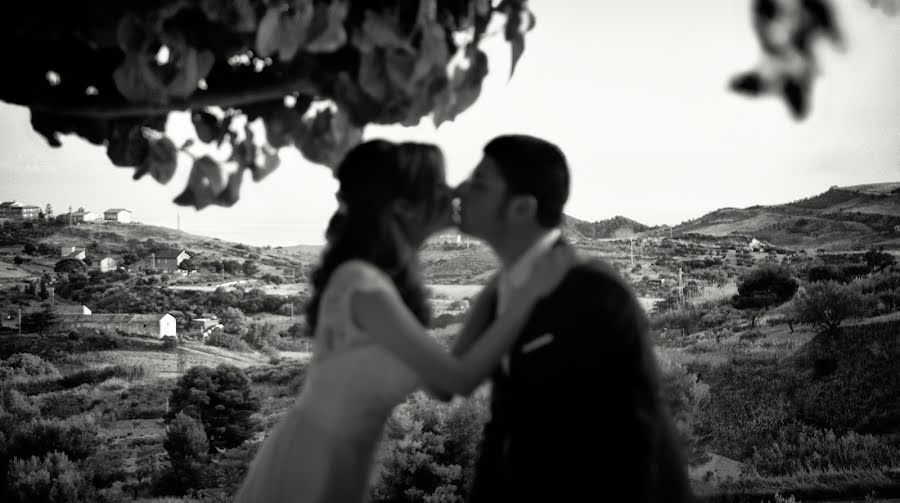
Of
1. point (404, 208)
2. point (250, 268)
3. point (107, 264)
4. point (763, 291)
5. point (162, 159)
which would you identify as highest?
point (162, 159)

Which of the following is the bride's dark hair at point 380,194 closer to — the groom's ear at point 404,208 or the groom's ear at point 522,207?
the groom's ear at point 404,208

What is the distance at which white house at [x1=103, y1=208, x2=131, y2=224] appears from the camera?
14367mm

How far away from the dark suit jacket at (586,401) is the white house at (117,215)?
14.4 metres

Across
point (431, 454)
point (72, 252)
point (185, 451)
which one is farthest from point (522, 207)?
point (72, 252)

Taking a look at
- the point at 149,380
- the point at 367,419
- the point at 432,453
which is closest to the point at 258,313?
the point at 149,380

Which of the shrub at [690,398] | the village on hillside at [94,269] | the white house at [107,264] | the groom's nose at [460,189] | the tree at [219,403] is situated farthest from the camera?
the white house at [107,264]

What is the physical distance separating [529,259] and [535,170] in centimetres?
17

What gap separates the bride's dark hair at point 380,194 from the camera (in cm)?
155

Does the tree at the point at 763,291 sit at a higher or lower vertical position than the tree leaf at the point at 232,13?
lower

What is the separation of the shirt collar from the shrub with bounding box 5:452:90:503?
1084 centimetres

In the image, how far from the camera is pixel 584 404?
4.42ft

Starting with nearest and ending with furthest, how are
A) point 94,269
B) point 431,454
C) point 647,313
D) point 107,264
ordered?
point 431,454 < point 647,313 < point 94,269 < point 107,264

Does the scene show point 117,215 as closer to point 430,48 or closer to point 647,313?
point 647,313

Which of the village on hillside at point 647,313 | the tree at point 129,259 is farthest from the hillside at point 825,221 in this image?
the tree at point 129,259
